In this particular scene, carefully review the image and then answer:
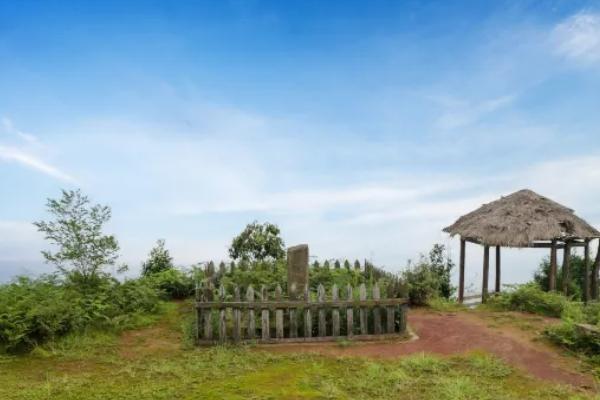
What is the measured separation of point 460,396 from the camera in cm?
638

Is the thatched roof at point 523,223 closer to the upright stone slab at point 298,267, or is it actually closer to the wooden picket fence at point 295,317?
the wooden picket fence at point 295,317

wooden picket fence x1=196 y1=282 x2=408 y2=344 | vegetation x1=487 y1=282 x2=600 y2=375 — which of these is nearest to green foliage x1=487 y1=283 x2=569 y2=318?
vegetation x1=487 y1=282 x2=600 y2=375

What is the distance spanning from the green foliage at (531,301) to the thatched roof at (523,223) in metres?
2.08

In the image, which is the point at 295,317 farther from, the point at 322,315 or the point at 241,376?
the point at 241,376

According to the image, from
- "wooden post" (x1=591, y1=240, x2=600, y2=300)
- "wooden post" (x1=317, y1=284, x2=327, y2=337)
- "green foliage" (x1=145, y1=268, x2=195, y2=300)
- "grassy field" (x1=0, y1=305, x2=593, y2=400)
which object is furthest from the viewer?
"wooden post" (x1=591, y1=240, x2=600, y2=300)

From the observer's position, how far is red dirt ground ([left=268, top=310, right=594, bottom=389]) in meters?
7.97

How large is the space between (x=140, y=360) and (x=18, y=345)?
2710 millimetres

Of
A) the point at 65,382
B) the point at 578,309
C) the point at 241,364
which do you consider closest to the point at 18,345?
the point at 65,382

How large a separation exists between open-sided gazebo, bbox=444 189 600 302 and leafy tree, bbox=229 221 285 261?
6.68 metres

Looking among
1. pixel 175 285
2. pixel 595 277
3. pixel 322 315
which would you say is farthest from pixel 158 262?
pixel 595 277

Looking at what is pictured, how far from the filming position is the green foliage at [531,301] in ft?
41.8

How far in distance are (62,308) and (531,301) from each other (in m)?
12.0

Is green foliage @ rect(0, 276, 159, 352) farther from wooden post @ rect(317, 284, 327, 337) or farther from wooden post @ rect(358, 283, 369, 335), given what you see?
wooden post @ rect(358, 283, 369, 335)

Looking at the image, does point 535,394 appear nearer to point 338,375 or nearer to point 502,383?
point 502,383
